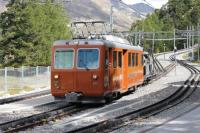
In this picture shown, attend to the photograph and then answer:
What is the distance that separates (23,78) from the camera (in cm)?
3569

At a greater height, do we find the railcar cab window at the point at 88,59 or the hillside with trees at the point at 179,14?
the hillside with trees at the point at 179,14

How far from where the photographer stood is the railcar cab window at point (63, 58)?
2264 cm

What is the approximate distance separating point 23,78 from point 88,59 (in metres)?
14.1

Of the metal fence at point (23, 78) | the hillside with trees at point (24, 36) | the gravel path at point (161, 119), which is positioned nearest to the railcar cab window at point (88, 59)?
the gravel path at point (161, 119)

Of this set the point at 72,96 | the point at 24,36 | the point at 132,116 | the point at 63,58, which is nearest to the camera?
the point at 132,116

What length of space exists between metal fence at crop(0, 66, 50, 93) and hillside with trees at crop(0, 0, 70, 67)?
54.1 feet

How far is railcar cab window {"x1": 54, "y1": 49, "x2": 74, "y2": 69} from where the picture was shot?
74.3 feet

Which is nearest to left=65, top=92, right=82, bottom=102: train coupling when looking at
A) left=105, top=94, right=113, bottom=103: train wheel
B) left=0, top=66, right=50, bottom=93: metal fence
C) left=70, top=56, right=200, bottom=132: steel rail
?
left=105, top=94, right=113, bottom=103: train wheel

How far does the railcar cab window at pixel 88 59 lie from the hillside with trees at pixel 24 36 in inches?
1337

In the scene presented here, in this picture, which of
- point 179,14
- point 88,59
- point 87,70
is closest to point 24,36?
point 88,59

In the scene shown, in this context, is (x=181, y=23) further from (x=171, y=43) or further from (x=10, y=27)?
(x=10, y=27)

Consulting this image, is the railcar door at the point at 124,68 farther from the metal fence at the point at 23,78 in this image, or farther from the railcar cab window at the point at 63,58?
the metal fence at the point at 23,78

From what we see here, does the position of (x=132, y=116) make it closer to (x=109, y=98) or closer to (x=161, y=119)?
(x=161, y=119)

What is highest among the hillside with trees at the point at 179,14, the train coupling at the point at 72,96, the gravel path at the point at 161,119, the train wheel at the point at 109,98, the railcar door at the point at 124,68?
the hillside with trees at the point at 179,14
